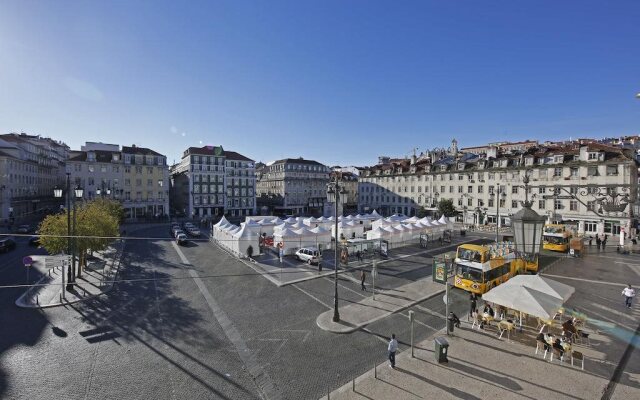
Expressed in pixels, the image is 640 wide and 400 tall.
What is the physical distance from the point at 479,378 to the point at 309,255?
18.9 metres

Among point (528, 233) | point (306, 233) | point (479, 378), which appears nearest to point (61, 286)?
point (306, 233)

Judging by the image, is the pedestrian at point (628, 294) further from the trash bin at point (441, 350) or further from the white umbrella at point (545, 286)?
the trash bin at point (441, 350)

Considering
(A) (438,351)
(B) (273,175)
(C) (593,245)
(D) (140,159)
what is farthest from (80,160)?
(C) (593,245)

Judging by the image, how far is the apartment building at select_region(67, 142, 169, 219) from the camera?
Result: 2434 inches

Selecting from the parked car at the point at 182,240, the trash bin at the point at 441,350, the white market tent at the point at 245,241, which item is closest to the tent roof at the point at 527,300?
the trash bin at the point at 441,350

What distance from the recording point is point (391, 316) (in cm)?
1683

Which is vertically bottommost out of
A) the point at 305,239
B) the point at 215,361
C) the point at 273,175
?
the point at 215,361

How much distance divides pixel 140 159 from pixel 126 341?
210 feet

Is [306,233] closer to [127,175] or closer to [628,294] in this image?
[628,294]

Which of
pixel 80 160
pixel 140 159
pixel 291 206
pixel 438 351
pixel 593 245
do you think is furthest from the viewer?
pixel 291 206

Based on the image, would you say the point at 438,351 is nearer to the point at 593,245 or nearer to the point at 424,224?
the point at 424,224

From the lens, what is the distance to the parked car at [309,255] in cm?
2808

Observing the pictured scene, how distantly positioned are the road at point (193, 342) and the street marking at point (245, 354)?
0.16ft

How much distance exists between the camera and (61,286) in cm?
2158
